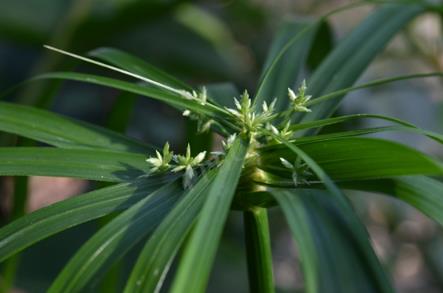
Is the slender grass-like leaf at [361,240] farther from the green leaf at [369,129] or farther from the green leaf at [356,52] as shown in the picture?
the green leaf at [356,52]

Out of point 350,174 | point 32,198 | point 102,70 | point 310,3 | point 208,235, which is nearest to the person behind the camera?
point 208,235

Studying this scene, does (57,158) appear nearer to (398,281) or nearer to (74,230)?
(74,230)

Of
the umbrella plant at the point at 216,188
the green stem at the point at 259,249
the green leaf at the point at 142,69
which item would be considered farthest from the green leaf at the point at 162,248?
the green leaf at the point at 142,69

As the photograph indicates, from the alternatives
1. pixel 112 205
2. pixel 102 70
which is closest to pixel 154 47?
pixel 102 70

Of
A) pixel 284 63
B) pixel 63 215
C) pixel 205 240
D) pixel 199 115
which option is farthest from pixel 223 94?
pixel 205 240

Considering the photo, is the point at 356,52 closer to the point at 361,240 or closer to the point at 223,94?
the point at 223,94

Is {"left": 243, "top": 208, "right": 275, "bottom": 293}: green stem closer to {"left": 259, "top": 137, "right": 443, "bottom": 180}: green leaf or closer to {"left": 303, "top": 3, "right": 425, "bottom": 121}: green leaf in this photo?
{"left": 259, "top": 137, "right": 443, "bottom": 180}: green leaf
